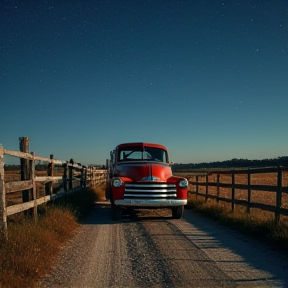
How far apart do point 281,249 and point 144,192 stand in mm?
4619

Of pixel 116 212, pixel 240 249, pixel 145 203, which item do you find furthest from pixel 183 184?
pixel 240 249

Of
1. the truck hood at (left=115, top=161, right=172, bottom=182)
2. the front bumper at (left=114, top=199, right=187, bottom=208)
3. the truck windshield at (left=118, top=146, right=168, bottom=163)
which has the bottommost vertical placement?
the front bumper at (left=114, top=199, right=187, bottom=208)

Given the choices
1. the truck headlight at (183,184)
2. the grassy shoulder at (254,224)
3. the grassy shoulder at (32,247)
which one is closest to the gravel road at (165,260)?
the grassy shoulder at (32,247)

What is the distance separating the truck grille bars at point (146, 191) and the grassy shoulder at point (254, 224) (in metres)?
1.79

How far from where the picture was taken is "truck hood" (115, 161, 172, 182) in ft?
34.3

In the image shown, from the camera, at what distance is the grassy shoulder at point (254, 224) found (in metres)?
6.87

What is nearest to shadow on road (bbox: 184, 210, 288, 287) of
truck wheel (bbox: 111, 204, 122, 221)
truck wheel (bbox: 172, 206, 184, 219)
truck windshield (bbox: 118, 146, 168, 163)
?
truck wheel (bbox: 172, 206, 184, 219)

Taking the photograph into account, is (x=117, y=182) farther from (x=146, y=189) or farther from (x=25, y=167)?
(x=25, y=167)

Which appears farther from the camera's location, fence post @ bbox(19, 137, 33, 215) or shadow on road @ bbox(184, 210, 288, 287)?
fence post @ bbox(19, 137, 33, 215)

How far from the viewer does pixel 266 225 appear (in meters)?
7.84

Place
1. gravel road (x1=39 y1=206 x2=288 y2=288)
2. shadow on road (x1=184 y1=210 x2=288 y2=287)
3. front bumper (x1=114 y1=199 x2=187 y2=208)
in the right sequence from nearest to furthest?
gravel road (x1=39 y1=206 x2=288 y2=288)
shadow on road (x1=184 y1=210 x2=288 y2=287)
front bumper (x1=114 y1=199 x2=187 y2=208)

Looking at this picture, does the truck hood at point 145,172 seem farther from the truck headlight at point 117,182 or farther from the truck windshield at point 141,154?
the truck windshield at point 141,154

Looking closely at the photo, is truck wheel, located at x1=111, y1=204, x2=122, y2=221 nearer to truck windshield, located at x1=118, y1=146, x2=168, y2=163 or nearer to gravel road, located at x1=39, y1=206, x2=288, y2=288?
gravel road, located at x1=39, y1=206, x2=288, y2=288

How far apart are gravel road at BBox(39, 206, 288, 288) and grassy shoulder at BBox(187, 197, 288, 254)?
326 millimetres
